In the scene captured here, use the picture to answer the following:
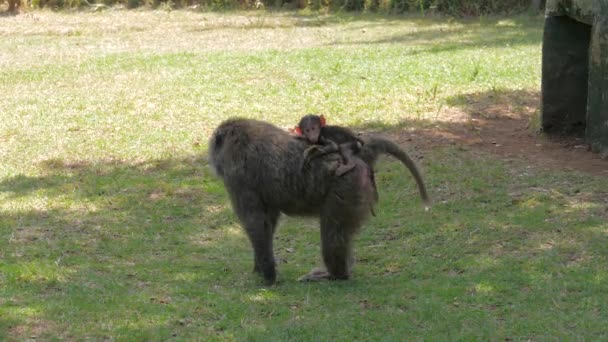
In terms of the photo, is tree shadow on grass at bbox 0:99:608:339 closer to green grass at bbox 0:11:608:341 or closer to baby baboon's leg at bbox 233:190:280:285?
green grass at bbox 0:11:608:341

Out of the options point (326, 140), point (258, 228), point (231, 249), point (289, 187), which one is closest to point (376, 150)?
point (326, 140)

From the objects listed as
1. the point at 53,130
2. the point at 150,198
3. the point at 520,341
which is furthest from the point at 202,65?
the point at 520,341

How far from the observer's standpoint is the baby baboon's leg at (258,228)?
817cm

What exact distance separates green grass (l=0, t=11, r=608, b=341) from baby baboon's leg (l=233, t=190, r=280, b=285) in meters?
0.20

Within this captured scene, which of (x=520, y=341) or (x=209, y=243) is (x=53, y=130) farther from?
(x=520, y=341)

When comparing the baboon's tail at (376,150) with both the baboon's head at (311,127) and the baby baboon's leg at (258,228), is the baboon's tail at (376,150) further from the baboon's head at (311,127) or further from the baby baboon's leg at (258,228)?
the baby baboon's leg at (258,228)

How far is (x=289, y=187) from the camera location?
813 centimetres

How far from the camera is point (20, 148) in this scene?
43.7 feet

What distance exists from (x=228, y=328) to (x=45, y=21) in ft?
69.9

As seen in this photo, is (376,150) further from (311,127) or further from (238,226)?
(238,226)

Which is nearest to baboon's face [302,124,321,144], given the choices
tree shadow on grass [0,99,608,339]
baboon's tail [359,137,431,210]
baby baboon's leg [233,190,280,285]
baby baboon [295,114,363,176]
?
baby baboon [295,114,363,176]

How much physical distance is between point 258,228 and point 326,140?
0.95m

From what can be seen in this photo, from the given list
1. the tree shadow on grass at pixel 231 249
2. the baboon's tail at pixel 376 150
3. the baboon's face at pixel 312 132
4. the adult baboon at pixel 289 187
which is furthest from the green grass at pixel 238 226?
the baboon's face at pixel 312 132

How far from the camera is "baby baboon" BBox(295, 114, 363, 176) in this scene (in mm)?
8047
